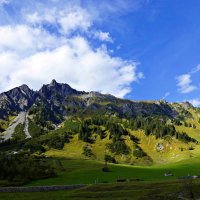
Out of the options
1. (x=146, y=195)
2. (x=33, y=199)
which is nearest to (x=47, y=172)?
(x=33, y=199)

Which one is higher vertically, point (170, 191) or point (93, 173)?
point (93, 173)

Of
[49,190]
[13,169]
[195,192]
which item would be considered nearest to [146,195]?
[195,192]

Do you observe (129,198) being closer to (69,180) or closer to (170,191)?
(170,191)

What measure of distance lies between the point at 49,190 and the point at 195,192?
52.3 metres

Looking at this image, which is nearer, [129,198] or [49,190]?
[129,198]

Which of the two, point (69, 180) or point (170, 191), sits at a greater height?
point (69, 180)

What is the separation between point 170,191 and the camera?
82625 mm

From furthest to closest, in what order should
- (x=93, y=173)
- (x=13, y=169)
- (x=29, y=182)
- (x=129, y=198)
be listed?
(x=93, y=173) < (x=13, y=169) < (x=29, y=182) < (x=129, y=198)

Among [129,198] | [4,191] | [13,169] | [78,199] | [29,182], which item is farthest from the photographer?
[13,169]

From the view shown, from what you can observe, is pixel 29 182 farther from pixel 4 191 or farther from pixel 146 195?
pixel 146 195

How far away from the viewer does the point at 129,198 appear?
3027 inches

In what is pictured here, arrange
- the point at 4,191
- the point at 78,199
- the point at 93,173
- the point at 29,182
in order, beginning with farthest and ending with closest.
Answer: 1. the point at 93,173
2. the point at 29,182
3. the point at 4,191
4. the point at 78,199

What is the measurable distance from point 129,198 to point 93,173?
370 ft

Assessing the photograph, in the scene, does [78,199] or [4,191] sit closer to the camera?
[78,199]
